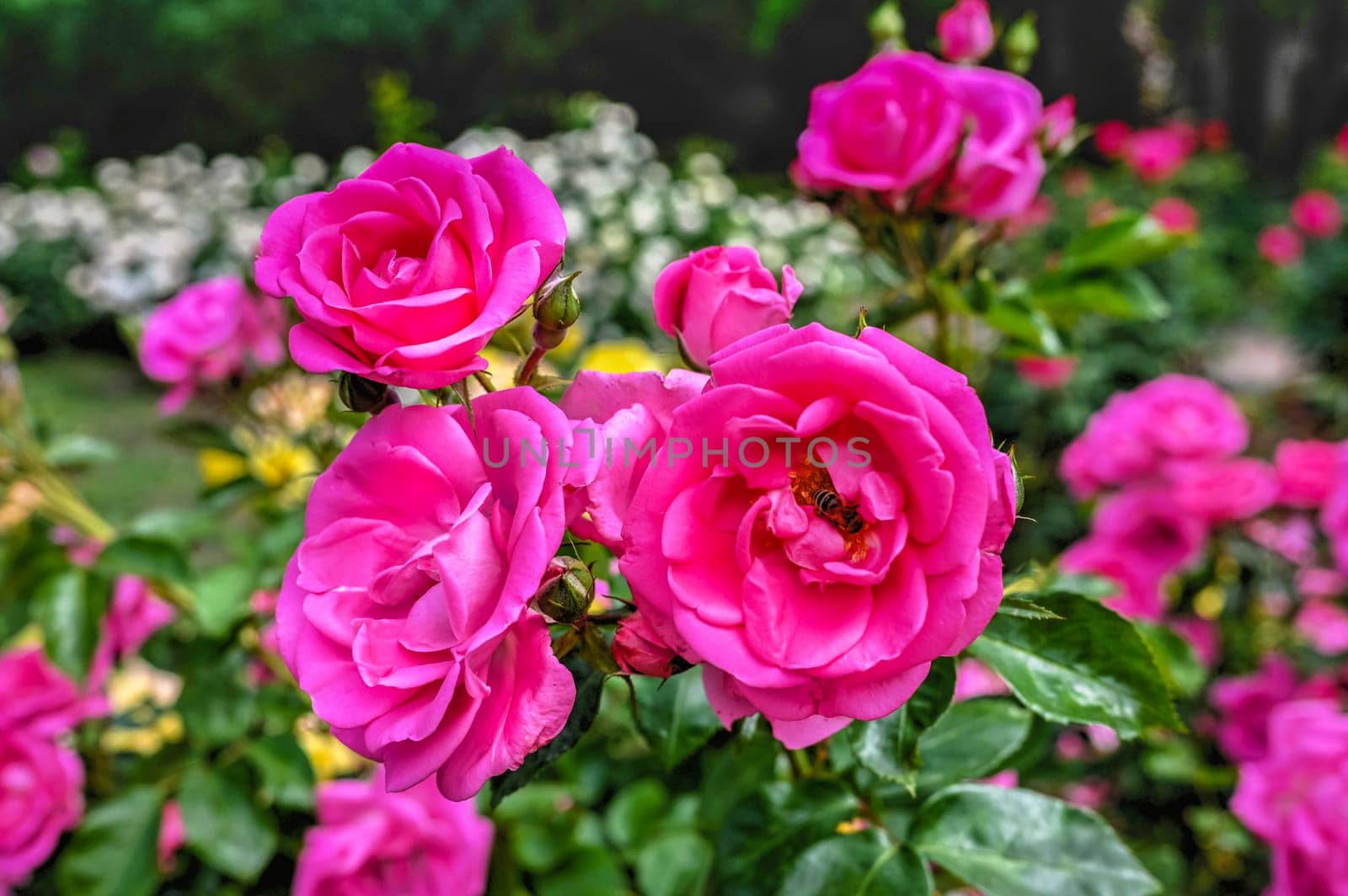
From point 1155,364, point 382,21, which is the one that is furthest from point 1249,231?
point 382,21

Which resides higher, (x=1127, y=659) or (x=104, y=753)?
(x=1127, y=659)

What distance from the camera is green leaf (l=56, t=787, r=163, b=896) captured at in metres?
0.73

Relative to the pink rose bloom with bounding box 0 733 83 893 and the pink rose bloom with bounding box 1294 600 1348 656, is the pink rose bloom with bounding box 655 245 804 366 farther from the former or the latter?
the pink rose bloom with bounding box 1294 600 1348 656

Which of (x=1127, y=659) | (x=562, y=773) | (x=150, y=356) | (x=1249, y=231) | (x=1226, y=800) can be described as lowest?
(x=1249, y=231)

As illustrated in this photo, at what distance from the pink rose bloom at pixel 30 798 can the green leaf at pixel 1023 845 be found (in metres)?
0.71

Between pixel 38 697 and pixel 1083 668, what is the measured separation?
0.84 metres

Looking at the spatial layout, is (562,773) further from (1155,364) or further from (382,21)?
(382,21)

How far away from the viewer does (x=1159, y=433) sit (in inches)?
39.8

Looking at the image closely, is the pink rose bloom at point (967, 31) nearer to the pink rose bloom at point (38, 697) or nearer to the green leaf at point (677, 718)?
the green leaf at point (677, 718)

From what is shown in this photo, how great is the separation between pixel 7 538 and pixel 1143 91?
6.05 metres

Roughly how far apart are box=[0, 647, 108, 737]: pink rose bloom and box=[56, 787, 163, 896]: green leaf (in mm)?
109

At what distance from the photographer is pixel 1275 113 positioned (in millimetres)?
5230

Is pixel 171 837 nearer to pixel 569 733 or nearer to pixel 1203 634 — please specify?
pixel 569 733

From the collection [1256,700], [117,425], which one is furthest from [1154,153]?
[117,425]
